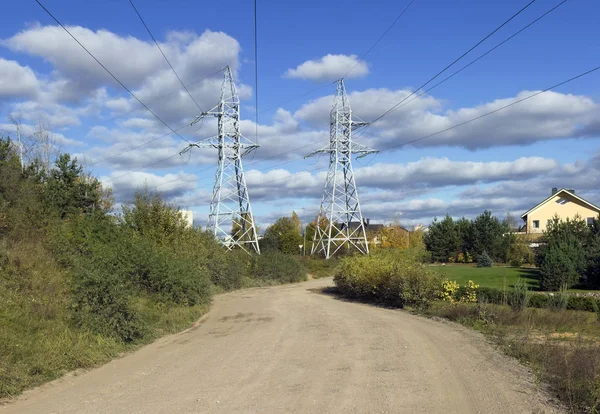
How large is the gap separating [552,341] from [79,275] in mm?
11835

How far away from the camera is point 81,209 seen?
2939 cm

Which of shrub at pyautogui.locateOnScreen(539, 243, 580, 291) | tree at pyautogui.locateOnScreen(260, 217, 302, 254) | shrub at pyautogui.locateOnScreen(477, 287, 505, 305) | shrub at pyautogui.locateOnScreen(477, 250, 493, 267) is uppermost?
tree at pyautogui.locateOnScreen(260, 217, 302, 254)

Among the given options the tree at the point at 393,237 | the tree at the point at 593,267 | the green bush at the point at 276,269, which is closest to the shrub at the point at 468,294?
the tree at the point at 593,267

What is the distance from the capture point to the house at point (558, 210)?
8041 cm

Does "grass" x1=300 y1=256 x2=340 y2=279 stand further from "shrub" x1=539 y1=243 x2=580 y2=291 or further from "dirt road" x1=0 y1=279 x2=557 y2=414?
"dirt road" x1=0 y1=279 x2=557 y2=414

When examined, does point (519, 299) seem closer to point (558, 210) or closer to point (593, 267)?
point (593, 267)

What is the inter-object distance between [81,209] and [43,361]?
20.0m

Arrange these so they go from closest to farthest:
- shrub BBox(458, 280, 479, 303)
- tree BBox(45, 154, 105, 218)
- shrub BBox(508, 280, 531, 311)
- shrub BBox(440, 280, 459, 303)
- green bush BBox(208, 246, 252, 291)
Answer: shrub BBox(508, 280, 531, 311)
shrub BBox(458, 280, 479, 303)
shrub BBox(440, 280, 459, 303)
tree BBox(45, 154, 105, 218)
green bush BBox(208, 246, 252, 291)

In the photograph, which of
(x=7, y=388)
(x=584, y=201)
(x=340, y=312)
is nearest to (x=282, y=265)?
(x=340, y=312)

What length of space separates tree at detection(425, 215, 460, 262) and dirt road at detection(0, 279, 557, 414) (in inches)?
2675

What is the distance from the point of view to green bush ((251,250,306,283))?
4862cm

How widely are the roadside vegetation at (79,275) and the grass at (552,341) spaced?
8844 millimetres

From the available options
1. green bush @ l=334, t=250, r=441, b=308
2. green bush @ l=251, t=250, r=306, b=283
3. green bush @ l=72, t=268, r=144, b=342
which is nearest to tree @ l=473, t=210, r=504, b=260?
green bush @ l=251, t=250, r=306, b=283

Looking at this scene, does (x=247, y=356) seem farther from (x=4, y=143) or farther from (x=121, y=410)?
(x=4, y=143)
